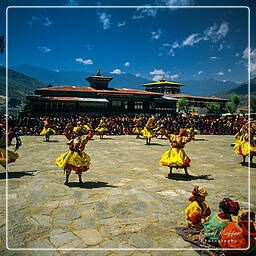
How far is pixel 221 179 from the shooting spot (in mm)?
6660

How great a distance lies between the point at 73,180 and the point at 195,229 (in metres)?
3.84

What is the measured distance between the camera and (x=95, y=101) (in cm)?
3203

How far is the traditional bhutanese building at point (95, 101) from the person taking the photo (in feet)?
98.2

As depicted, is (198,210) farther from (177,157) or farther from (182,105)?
(182,105)

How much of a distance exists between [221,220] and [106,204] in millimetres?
2402

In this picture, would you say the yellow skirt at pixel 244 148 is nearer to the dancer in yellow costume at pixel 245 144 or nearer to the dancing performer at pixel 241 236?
the dancer in yellow costume at pixel 245 144

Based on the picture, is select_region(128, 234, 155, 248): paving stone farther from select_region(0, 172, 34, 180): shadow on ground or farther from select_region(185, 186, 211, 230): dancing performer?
select_region(0, 172, 34, 180): shadow on ground

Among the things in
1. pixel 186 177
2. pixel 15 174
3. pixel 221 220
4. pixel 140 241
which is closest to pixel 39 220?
pixel 140 241

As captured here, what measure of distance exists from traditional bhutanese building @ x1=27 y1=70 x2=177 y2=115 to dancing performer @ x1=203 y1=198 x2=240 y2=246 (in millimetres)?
28391

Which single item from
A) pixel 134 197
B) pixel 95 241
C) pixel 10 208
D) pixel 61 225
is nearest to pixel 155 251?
pixel 95 241

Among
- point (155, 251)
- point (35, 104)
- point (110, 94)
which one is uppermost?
point (110, 94)

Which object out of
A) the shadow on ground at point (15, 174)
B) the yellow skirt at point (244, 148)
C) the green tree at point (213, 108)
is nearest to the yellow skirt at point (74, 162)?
the shadow on ground at point (15, 174)

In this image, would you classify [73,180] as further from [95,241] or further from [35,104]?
[35,104]

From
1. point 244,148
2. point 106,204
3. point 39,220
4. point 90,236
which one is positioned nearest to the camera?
point 90,236
